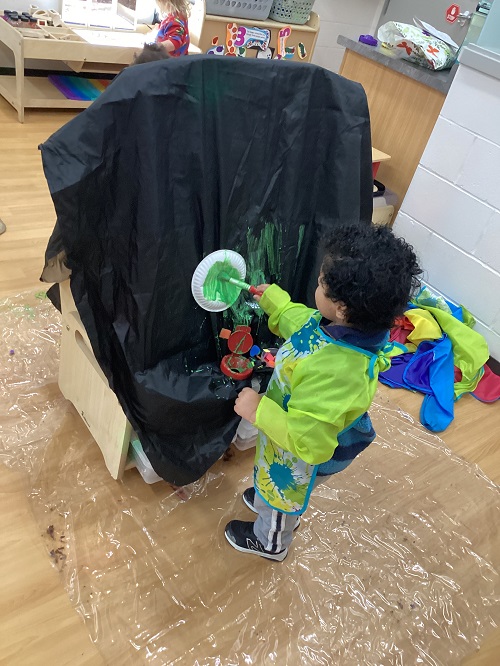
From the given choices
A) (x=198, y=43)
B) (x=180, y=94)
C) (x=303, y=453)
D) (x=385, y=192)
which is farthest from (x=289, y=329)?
(x=198, y=43)

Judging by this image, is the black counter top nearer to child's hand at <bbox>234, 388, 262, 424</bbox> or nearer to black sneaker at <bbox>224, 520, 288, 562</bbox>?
child's hand at <bbox>234, 388, 262, 424</bbox>

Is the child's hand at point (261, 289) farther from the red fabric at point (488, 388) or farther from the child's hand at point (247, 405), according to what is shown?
the red fabric at point (488, 388)

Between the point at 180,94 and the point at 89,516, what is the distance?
931 millimetres

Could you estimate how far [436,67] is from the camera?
7.37 feet

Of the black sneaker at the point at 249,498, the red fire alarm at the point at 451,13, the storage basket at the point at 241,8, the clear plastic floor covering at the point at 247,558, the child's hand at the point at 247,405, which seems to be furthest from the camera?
the storage basket at the point at 241,8

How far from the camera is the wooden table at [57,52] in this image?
270cm

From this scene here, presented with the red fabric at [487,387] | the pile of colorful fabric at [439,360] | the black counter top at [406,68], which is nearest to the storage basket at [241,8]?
the black counter top at [406,68]

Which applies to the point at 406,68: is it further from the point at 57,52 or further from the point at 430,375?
the point at 57,52

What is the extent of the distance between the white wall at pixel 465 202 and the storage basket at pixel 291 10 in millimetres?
1648

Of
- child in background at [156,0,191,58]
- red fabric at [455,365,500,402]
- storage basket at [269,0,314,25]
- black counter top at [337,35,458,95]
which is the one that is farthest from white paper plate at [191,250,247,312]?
storage basket at [269,0,314,25]

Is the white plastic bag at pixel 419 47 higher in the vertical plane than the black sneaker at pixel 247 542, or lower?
higher

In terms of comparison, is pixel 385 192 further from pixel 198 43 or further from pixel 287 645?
pixel 287 645

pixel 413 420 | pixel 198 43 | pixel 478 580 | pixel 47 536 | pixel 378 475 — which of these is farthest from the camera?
pixel 198 43

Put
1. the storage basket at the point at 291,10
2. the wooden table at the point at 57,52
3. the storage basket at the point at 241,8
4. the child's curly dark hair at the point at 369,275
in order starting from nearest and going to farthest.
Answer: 1. the child's curly dark hair at the point at 369,275
2. the wooden table at the point at 57,52
3. the storage basket at the point at 241,8
4. the storage basket at the point at 291,10
